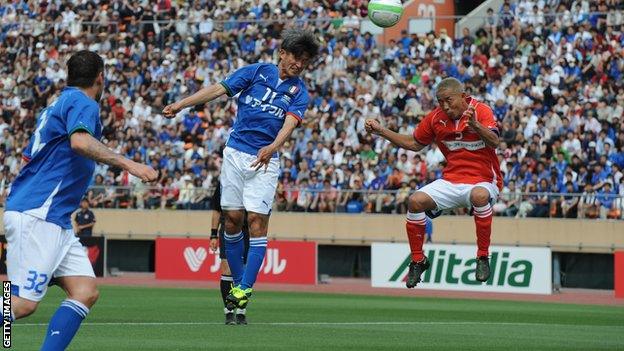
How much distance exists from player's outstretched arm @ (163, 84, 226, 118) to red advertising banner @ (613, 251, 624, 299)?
14.2 meters

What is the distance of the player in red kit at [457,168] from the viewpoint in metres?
14.0

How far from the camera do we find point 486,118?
46.2 feet

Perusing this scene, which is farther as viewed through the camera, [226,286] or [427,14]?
[427,14]

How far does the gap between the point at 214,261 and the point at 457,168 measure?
52.4 feet

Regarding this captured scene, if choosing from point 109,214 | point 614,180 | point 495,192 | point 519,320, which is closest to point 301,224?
point 109,214

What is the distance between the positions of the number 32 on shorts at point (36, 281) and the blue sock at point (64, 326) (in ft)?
0.81

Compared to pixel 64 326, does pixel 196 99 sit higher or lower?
higher

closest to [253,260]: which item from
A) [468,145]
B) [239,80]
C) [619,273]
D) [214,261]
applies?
[239,80]

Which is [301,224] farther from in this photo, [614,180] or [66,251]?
[66,251]

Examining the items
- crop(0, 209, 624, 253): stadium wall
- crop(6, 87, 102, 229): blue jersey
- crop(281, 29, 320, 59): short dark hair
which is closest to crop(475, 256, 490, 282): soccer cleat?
crop(281, 29, 320, 59): short dark hair

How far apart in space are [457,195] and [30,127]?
25.3 m

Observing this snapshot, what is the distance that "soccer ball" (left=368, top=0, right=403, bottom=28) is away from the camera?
16797mm

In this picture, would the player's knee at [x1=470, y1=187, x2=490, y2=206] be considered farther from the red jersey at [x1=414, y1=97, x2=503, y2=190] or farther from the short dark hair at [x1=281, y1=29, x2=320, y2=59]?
the short dark hair at [x1=281, y1=29, x2=320, y2=59]

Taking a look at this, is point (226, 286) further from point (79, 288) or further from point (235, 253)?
point (79, 288)
